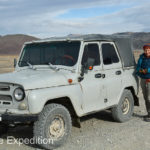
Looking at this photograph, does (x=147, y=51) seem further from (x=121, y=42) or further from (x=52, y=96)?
(x=52, y=96)

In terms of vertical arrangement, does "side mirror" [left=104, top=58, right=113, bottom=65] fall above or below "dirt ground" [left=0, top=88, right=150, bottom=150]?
above

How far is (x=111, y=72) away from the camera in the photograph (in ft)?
23.2

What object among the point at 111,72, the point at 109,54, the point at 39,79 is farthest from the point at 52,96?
the point at 109,54

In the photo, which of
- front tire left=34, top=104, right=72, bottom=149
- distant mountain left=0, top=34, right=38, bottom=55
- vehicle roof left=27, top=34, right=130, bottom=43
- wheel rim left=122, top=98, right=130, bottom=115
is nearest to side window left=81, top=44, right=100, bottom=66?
vehicle roof left=27, top=34, right=130, bottom=43

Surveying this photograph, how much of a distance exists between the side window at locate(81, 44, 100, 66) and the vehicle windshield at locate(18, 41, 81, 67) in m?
0.19

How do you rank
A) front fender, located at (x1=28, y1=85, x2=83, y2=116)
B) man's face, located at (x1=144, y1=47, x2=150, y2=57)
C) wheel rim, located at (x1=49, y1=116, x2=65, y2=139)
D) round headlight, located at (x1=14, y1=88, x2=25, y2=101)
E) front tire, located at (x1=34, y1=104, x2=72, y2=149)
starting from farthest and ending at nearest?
man's face, located at (x1=144, y1=47, x2=150, y2=57), wheel rim, located at (x1=49, y1=116, x2=65, y2=139), front tire, located at (x1=34, y1=104, x2=72, y2=149), round headlight, located at (x1=14, y1=88, x2=25, y2=101), front fender, located at (x1=28, y1=85, x2=83, y2=116)

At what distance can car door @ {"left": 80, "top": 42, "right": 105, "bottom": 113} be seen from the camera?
6.23 m

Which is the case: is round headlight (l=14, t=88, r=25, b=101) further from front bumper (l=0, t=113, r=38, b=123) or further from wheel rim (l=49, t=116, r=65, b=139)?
wheel rim (l=49, t=116, r=65, b=139)

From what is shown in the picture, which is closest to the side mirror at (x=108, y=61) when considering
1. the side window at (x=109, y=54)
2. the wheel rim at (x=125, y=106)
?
the side window at (x=109, y=54)

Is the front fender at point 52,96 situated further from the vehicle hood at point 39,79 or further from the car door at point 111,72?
the car door at point 111,72

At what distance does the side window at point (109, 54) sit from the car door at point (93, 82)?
225 mm

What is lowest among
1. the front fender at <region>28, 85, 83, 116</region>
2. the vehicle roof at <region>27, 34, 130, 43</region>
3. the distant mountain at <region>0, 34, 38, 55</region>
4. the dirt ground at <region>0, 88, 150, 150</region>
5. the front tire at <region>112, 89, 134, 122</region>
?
the dirt ground at <region>0, 88, 150, 150</region>

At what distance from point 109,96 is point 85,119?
1.34 meters

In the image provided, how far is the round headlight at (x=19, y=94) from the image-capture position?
17.0ft
